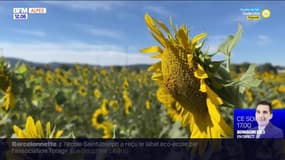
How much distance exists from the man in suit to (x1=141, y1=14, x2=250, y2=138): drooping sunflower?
0.07 metres

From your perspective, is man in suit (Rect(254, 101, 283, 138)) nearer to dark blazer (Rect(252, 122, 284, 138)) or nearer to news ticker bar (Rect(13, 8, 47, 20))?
dark blazer (Rect(252, 122, 284, 138))

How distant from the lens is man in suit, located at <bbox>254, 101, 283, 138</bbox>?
76 cm

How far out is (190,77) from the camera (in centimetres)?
65

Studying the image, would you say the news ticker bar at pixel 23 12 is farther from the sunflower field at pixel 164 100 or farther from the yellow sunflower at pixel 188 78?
the yellow sunflower at pixel 188 78

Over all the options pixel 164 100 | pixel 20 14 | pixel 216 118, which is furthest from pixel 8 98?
pixel 216 118

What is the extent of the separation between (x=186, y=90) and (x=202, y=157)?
0.52 ft

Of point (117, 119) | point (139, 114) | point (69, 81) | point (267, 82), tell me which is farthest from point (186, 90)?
point (69, 81)

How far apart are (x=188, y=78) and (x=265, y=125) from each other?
0.65 feet

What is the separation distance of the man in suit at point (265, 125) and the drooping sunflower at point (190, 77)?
72 millimetres

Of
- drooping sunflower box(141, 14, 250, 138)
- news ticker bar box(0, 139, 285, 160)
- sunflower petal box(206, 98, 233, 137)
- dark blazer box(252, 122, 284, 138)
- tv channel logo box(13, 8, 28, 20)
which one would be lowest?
news ticker bar box(0, 139, 285, 160)
